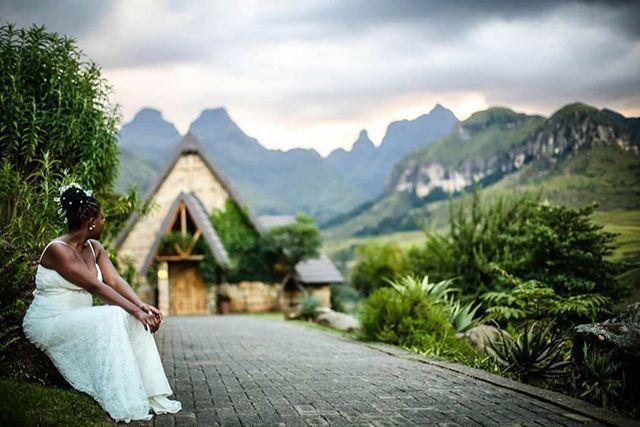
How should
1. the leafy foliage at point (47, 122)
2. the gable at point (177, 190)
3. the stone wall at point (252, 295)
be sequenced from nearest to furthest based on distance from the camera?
the leafy foliage at point (47, 122) < the stone wall at point (252, 295) < the gable at point (177, 190)

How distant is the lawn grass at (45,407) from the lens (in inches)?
178

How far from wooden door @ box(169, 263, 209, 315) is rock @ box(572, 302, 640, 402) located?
23230mm

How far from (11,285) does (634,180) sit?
21324 mm

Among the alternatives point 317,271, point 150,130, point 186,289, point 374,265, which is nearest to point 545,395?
point 317,271

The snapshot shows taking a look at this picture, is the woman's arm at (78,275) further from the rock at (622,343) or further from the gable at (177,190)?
the gable at (177,190)

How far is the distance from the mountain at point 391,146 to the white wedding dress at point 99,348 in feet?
477

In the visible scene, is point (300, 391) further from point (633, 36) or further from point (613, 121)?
point (613, 121)

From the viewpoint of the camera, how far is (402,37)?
75.6 ft

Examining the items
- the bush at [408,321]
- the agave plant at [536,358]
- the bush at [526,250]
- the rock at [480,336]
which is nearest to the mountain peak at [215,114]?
the bush at [526,250]

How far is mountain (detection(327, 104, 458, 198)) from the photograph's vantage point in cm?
15425

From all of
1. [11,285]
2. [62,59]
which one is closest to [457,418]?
[11,285]

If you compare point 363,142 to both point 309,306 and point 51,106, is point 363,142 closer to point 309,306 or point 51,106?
point 309,306

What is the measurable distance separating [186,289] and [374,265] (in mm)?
12113

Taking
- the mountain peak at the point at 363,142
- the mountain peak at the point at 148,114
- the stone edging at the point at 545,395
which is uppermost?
the mountain peak at the point at 148,114
